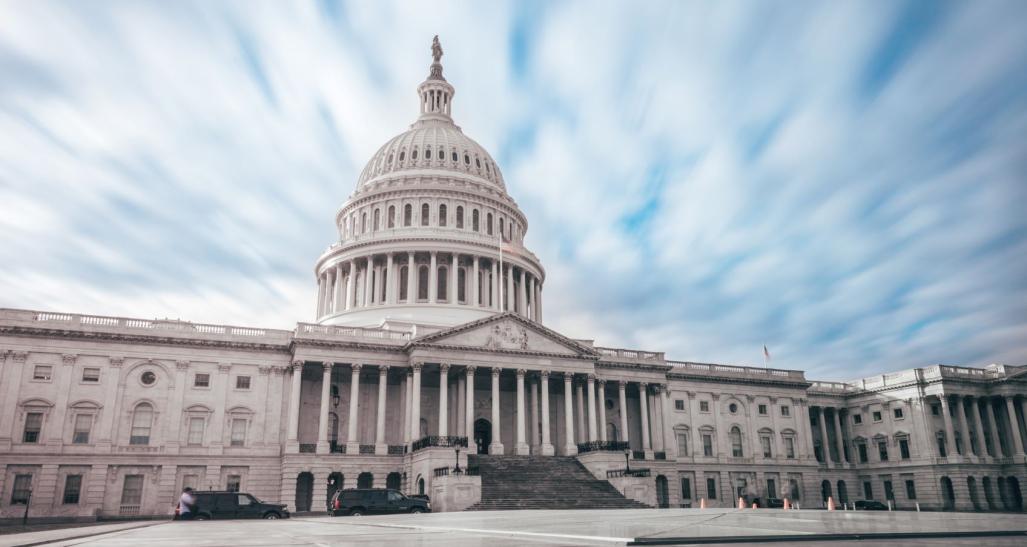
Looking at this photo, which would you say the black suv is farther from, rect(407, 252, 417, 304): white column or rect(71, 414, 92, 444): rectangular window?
rect(407, 252, 417, 304): white column

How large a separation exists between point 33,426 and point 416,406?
26.1 m

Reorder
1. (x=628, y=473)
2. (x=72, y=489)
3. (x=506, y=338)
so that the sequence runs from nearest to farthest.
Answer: (x=72, y=489), (x=628, y=473), (x=506, y=338)

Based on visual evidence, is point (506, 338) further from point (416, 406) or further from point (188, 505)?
point (188, 505)

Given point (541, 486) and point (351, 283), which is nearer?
point (541, 486)

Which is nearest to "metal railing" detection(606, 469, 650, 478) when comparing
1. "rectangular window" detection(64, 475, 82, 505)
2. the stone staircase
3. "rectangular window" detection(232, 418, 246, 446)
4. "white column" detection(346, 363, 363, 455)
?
the stone staircase

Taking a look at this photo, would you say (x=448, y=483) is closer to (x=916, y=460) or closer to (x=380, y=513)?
(x=380, y=513)

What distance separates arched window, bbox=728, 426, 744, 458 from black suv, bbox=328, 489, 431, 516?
40155mm

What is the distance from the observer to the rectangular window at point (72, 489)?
49.1 metres

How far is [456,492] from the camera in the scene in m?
44.0

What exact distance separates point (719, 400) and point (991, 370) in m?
30.3

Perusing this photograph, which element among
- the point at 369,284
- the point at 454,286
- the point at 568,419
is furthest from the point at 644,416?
the point at 369,284

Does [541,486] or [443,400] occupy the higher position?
[443,400]

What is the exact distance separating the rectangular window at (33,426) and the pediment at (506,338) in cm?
2617

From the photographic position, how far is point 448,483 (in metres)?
44.2
